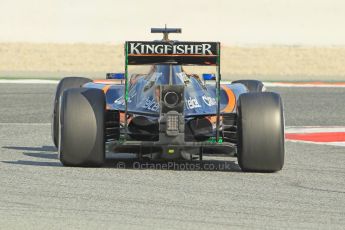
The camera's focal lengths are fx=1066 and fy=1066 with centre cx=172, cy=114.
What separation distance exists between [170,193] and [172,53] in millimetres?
1964

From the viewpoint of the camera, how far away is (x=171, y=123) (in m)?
11.1

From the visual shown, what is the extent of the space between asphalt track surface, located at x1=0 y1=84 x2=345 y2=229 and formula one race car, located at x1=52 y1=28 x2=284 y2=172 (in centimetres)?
22

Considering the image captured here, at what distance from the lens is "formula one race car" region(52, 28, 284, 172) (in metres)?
11.0

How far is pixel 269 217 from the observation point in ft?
27.9

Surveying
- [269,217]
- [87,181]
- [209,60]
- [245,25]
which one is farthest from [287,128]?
[245,25]

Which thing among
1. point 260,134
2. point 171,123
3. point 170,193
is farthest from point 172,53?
point 170,193

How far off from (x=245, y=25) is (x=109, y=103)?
5552 centimetres

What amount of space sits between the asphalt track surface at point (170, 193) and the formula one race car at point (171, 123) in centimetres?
22

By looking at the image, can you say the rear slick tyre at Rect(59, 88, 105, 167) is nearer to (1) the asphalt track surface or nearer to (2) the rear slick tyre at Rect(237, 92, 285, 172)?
(1) the asphalt track surface

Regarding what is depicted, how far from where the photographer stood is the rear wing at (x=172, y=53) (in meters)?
11.1

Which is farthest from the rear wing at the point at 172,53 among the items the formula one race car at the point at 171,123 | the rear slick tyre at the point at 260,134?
the rear slick tyre at the point at 260,134

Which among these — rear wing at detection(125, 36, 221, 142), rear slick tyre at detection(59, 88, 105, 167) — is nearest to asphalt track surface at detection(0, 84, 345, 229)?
rear slick tyre at detection(59, 88, 105, 167)

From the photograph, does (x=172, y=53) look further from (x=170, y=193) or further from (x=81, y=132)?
(x=170, y=193)

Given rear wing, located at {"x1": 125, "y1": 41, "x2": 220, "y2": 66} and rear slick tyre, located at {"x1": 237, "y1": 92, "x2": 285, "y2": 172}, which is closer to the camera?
rear slick tyre, located at {"x1": 237, "y1": 92, "x2": 285, "y2": 172}
